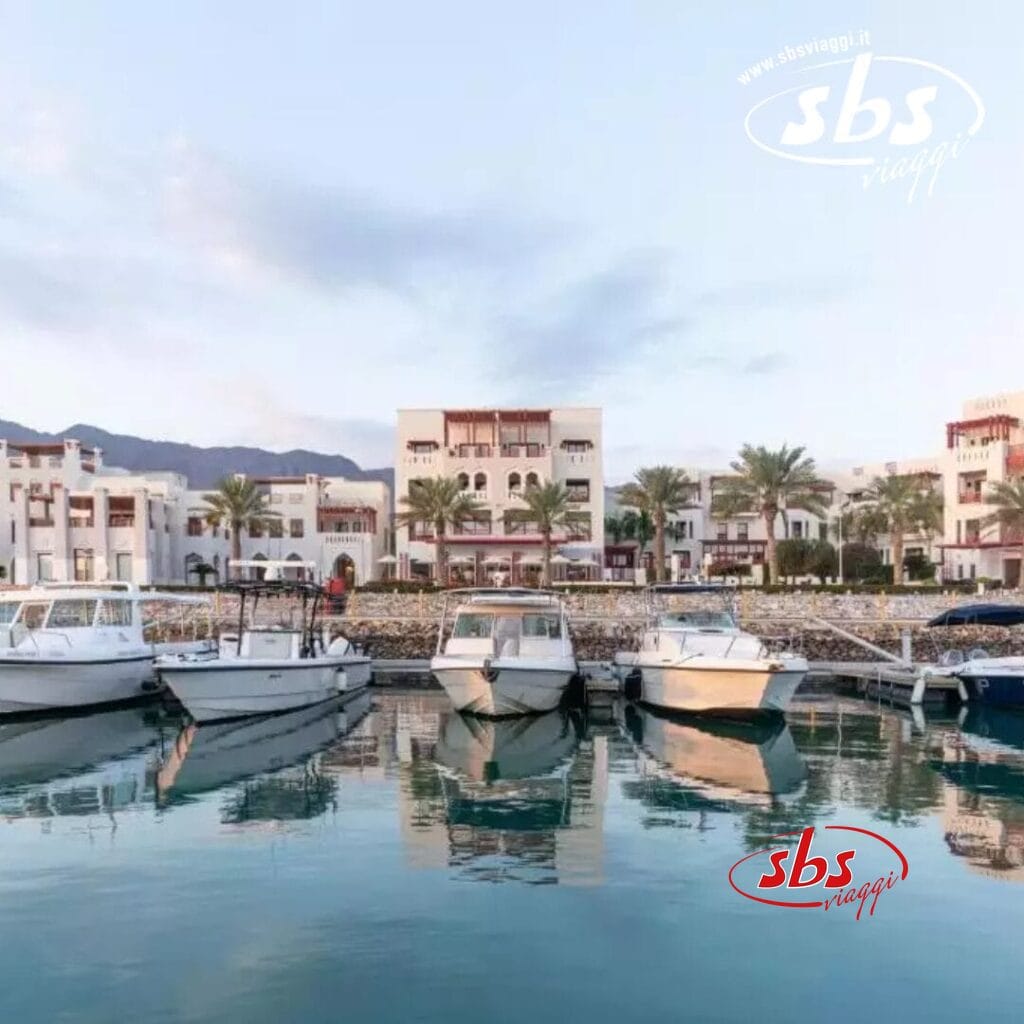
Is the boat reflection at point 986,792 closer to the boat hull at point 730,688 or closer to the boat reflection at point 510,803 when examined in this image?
the boat hull at point 730,688

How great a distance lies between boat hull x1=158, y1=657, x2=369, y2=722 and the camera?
72.2 ft

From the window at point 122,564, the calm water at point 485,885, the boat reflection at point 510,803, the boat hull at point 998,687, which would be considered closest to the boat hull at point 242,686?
the calm water at point 485,885

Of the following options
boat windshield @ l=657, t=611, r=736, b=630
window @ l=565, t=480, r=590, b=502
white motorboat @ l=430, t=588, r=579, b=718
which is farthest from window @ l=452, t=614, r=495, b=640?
window @ l=565, t=480, r=590, b=502

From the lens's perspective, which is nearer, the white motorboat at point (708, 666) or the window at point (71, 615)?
the white motorboat at point (708, 666)

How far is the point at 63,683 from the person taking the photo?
23.9 metres

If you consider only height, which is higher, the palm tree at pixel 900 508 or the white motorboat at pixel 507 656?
the palm tree at pixel 900 508

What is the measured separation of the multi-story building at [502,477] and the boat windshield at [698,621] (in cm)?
3311

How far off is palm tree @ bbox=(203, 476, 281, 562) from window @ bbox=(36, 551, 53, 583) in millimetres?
9417

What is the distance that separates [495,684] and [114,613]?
11.0m

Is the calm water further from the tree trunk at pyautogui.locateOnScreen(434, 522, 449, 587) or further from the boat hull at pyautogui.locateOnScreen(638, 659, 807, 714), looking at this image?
the tree trunk at pyautogui.locateOnScreen(434, 522, 449, 587)

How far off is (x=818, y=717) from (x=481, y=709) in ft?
27.9

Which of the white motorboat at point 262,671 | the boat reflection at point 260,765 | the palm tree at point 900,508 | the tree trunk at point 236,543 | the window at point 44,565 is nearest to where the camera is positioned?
the boat reflection at point 260,765

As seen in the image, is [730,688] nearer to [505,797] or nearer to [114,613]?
[505,797]

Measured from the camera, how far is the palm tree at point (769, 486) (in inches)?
2206
